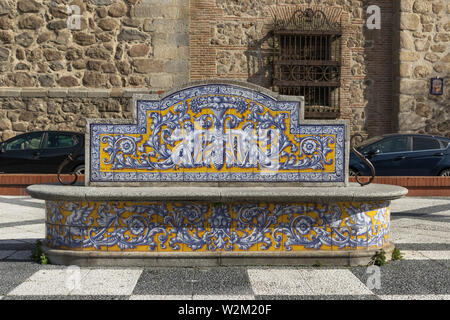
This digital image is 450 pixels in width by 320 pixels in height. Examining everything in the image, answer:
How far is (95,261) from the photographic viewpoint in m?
5.07

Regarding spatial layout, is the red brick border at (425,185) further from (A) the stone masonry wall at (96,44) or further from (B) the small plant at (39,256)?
(B) the small plant at (39,256)

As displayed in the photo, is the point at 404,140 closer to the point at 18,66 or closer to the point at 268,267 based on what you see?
the point at 268,267

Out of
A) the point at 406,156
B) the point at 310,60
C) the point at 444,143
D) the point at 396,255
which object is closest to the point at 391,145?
the point at 406,156

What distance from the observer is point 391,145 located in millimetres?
12414

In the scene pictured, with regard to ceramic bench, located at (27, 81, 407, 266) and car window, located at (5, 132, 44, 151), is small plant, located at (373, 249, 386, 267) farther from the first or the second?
car window, located at (5, 132, 44, 151)

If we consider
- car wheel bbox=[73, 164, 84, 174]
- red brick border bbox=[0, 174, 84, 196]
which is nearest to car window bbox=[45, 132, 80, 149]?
car wheel bbox=[73, 164, 84, 174]

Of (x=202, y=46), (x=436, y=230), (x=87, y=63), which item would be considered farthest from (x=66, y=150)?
(x=436, y=230)

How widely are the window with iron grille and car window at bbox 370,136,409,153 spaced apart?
3.42m

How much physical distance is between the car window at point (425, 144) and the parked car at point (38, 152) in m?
7.48

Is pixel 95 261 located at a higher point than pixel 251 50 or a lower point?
lower

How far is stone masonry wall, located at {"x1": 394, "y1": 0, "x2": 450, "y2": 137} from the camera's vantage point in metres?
15.9

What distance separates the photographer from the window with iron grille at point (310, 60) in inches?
616

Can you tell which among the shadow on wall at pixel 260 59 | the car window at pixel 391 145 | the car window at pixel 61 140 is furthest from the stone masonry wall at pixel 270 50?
the car window at pixel 61 140

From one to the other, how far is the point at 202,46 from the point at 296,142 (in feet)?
35.3
